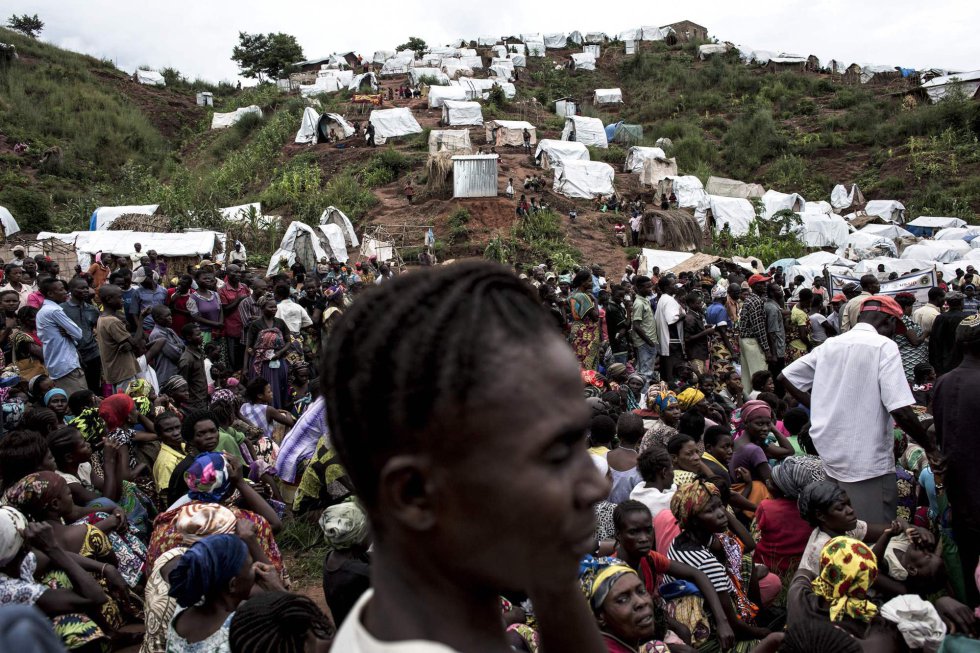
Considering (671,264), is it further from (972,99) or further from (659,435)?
(972,99)

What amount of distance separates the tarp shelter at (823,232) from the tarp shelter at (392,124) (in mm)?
16912

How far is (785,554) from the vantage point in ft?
13.5

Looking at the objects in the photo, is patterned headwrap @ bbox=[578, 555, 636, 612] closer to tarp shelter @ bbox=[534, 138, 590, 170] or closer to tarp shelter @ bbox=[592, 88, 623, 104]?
tarp shelter @ bbox=[534, 138, 590, 170]

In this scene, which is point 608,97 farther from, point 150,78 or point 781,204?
point 150,78

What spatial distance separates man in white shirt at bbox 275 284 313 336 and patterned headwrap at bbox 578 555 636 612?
6051 mm

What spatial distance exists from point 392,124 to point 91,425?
2872 centimetres

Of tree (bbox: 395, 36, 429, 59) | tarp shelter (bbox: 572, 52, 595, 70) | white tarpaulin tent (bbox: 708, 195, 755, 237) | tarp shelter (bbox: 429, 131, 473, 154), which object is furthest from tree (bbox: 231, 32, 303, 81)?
white tarpaulin tent (bbox: 708, 195, 755, 237)

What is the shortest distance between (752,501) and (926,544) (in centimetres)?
122

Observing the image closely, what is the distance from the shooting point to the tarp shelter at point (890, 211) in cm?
2570

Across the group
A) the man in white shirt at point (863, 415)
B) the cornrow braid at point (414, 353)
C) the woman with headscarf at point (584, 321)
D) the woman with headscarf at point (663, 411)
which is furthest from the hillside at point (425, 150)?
the cornrow braid at point (414, 353)

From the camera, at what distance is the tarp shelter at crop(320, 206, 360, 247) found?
2244cm

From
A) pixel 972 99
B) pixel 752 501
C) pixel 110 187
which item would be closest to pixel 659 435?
pixel 752 501

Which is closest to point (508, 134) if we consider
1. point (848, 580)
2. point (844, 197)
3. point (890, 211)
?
point (844, 197)

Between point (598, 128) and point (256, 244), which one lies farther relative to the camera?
point (598, 128)
